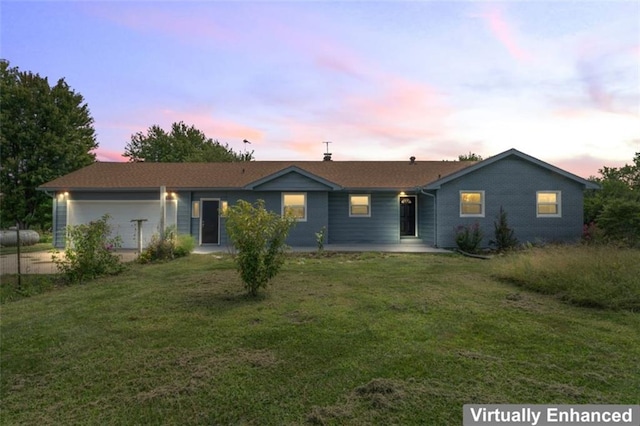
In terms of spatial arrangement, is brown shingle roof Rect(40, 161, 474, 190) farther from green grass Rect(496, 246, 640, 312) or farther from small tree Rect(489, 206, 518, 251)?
green grass Rect(496, 246, 640, 312)

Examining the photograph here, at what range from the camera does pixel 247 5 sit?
921cm

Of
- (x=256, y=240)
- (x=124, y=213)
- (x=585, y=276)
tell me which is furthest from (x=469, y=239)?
(x=124, y=213)

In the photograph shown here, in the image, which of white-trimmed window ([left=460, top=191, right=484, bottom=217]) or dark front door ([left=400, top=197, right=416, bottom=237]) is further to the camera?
dark front door ([left=400, top=197, right=416, bottom=237])

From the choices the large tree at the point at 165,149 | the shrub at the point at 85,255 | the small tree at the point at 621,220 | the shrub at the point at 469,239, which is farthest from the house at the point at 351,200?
the large tree at the point at 165,149

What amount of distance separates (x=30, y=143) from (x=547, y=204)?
3111 centimetres

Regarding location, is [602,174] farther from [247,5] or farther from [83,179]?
[83,179]

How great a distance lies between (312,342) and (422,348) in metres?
1.22

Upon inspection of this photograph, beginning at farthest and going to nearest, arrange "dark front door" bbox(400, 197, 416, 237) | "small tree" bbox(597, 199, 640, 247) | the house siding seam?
"dark front door" bbox(400, 197, 416, 237), the house siding seam, "small tree" bbox(597, 199, 640, 247)

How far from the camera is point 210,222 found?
16594 millimetres

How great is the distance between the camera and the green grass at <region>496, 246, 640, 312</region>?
5824mm

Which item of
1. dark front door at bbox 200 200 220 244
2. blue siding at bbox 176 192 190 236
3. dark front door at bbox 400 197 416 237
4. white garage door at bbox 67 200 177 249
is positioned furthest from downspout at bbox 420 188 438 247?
white garage door at bbox 67 200 177 249

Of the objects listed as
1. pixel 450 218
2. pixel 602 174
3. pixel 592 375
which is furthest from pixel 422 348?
pixel 602 174

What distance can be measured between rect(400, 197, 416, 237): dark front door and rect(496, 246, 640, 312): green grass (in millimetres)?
9116

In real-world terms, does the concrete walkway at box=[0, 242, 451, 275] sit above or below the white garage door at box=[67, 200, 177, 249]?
below
